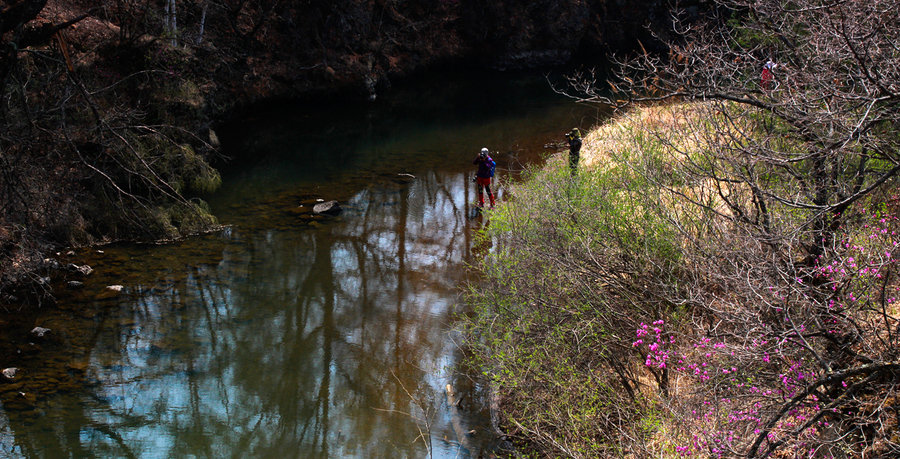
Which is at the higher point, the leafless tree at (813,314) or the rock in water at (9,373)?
the leafless tree at (813,314)

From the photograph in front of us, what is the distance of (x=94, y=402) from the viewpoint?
8336 mm

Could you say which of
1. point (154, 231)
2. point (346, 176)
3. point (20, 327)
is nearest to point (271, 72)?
point (346, 176)

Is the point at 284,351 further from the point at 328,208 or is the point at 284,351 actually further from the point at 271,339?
the point at 328,208

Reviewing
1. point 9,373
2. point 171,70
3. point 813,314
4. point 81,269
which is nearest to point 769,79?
point 813,314

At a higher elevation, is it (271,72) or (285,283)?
(271,72)

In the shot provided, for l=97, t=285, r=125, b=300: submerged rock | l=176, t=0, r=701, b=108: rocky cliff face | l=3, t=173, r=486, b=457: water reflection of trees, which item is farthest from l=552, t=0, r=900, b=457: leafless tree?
l=176, t=0, r=701, b=108: rocky cliff face

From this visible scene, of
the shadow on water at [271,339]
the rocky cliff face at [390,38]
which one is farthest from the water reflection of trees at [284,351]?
the rocky cliff face at [390,38]

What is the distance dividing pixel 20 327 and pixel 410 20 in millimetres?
23255

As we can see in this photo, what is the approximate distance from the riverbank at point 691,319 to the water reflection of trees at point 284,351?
165cm

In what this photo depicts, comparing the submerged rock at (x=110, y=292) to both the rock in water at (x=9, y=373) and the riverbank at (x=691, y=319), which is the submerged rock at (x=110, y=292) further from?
the riverbank at (x=691, y=319)

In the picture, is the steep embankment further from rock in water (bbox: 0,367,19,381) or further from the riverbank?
the riverbank

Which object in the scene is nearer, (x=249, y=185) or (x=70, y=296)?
(x=70, y=296)

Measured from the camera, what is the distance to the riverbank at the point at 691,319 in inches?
186

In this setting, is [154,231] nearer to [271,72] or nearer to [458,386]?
[458,386]
